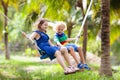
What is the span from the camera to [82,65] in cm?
1162

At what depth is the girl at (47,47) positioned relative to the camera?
10992mm

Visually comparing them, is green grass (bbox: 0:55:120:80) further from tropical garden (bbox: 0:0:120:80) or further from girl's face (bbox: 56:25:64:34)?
girl's face (bbox: 56:25:64:34)

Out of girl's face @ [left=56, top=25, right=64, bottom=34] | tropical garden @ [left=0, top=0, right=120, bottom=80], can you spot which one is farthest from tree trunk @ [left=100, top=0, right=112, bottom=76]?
girl's face @ [left=56, top=25, right=64, bottom=34]

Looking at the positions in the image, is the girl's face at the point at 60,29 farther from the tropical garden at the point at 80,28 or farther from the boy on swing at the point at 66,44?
the tropical garden at the point at 80,28

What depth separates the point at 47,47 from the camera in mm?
11258

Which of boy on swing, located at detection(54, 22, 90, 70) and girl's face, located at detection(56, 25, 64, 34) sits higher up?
girl's face, located at detection(56, 25, 64, 34)

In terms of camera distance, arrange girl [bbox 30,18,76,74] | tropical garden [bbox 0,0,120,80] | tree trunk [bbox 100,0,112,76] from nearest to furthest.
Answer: girl [bbox 30,18,76,74]
tree trunk [bbox 100,0,112,76]
tropical garden [bbox 0,0,120,80]

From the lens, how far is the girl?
11.0 m

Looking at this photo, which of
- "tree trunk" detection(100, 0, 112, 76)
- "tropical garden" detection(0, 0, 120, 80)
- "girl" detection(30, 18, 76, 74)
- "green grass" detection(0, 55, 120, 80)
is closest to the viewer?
"girl" detection(30, 18, 76, 74)

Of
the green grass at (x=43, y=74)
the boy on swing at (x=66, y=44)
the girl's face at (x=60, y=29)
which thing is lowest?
the green grass at (x=43, y=74)

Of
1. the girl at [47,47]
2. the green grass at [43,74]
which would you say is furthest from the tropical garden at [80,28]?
the girl at [47,47]

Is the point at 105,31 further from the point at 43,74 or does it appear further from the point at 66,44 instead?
the point at 43,74

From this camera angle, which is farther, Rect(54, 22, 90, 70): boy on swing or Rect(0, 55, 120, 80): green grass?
Rect(0, 55, 120, 80): green grass

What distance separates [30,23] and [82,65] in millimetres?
12635
